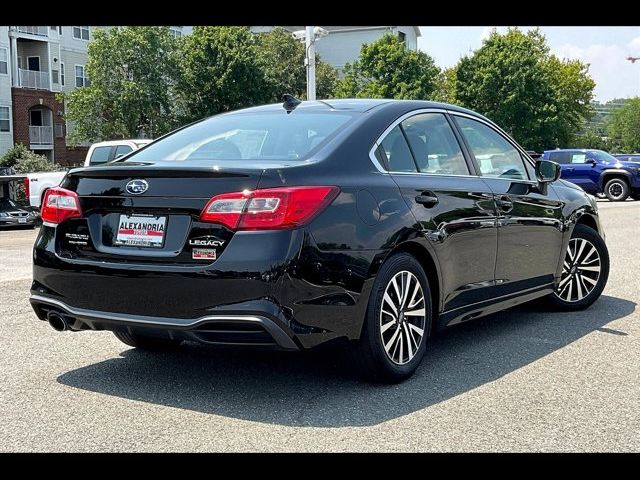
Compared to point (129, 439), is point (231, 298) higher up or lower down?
higher up

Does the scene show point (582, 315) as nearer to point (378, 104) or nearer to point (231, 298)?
point (378, 104)

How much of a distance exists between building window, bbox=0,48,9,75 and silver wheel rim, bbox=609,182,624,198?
108ft

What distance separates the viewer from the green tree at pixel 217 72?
157 feet

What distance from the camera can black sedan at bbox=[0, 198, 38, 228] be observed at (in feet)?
73.6

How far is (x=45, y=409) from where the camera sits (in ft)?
13.8

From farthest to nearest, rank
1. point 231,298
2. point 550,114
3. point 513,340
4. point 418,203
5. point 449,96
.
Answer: point 449,96, point 550,114, point 513,340, point 418,203, point 231,298

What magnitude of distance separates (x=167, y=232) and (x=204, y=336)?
56cm

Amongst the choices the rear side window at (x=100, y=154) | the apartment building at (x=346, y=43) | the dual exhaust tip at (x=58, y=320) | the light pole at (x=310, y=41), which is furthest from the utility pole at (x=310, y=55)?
the apartment building at (x=346, y=43)

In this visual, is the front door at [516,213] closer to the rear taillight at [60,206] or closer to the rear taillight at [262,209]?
the rear taillight at [262,209]

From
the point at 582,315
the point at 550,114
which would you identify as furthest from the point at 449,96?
the point at 582,315

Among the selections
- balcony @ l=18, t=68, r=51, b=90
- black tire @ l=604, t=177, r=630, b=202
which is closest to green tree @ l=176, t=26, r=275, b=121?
balcony @ l=18, t=68, r=51, b=90

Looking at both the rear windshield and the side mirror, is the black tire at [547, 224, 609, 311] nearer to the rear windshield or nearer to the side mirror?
the side mirror

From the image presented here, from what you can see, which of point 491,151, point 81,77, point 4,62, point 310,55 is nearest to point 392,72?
point 81,77

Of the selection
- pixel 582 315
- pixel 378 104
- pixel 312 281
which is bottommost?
pixel 582 315
